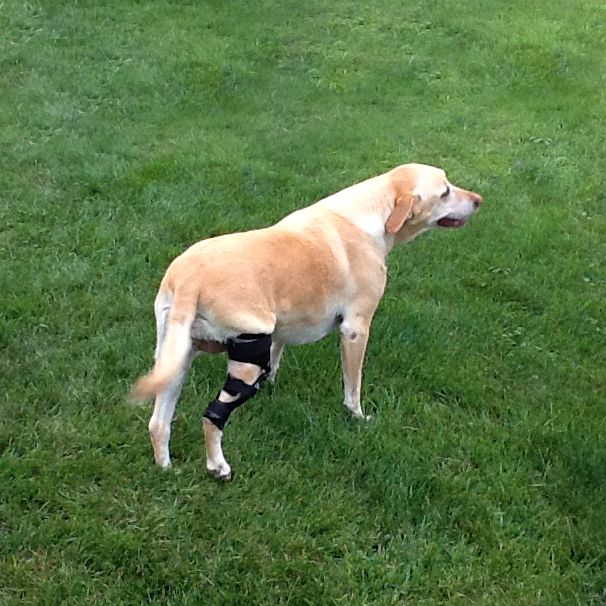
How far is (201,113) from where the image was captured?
26.2 ft

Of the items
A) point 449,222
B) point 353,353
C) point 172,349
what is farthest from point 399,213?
point 172,349

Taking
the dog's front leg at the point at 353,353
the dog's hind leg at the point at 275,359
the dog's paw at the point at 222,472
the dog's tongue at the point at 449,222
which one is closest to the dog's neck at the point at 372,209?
the dog's tongue at the point at 449,222

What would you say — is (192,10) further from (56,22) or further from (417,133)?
(417,133)

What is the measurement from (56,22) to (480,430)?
7549 millimetres

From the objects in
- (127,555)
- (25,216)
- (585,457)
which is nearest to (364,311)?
(585,457)

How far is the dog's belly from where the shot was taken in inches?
150

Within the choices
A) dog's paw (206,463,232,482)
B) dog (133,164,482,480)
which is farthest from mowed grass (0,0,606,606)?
dog (133,164,482,480)

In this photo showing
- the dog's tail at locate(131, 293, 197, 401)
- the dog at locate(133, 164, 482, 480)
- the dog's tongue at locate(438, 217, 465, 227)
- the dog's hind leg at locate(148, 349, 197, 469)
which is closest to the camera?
the dog's tail at locate(131, 293, 197, 401)

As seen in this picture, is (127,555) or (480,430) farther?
(480,430)

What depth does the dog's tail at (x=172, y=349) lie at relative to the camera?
3201 mm

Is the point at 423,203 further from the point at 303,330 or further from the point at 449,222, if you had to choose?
the point at 303,330

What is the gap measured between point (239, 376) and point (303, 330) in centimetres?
46

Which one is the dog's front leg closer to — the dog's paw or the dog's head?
the dog's head

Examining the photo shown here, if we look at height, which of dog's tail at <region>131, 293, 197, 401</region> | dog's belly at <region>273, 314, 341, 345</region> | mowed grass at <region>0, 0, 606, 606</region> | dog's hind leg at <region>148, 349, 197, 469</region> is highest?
dog's tail at <region>131, 293, 197, 401</region>
